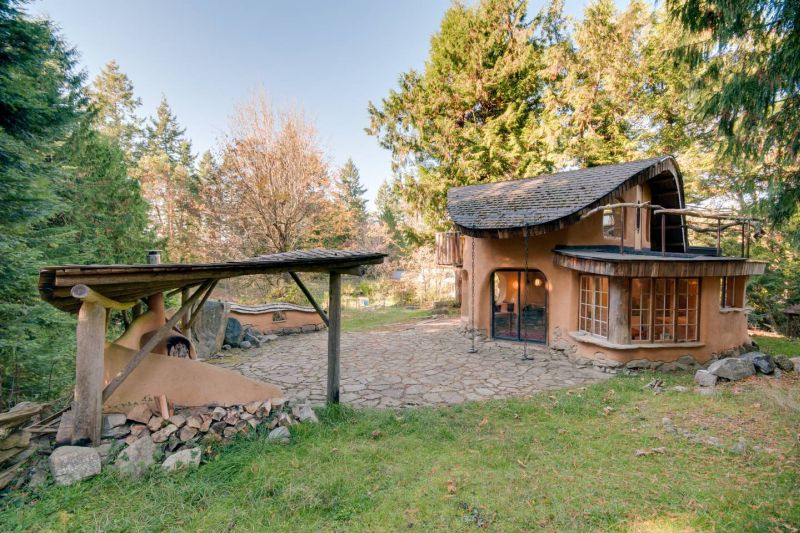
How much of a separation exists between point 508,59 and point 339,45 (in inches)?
314

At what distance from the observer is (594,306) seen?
7688mm

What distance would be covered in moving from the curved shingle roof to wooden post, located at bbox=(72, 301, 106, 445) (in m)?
7.04

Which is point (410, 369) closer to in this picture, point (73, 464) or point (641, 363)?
point (641, 363)

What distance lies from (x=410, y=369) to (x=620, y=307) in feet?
15.0

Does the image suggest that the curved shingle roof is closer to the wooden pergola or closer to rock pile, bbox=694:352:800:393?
rock pile, bbox=694:352:800:393

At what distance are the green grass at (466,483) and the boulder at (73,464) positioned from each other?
9 centimetres

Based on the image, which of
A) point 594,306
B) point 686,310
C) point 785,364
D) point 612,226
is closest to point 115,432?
point 594,306

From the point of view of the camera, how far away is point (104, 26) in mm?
10484

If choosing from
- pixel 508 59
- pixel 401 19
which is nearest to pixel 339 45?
pixel 401 19

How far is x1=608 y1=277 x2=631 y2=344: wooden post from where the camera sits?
6.97 metres

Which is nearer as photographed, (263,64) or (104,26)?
(104,26)

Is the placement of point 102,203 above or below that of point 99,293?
above

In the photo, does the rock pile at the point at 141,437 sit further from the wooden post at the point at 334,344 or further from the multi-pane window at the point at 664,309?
the multi-pane window at the point at 664,309

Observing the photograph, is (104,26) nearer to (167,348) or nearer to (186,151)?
(167,348)
